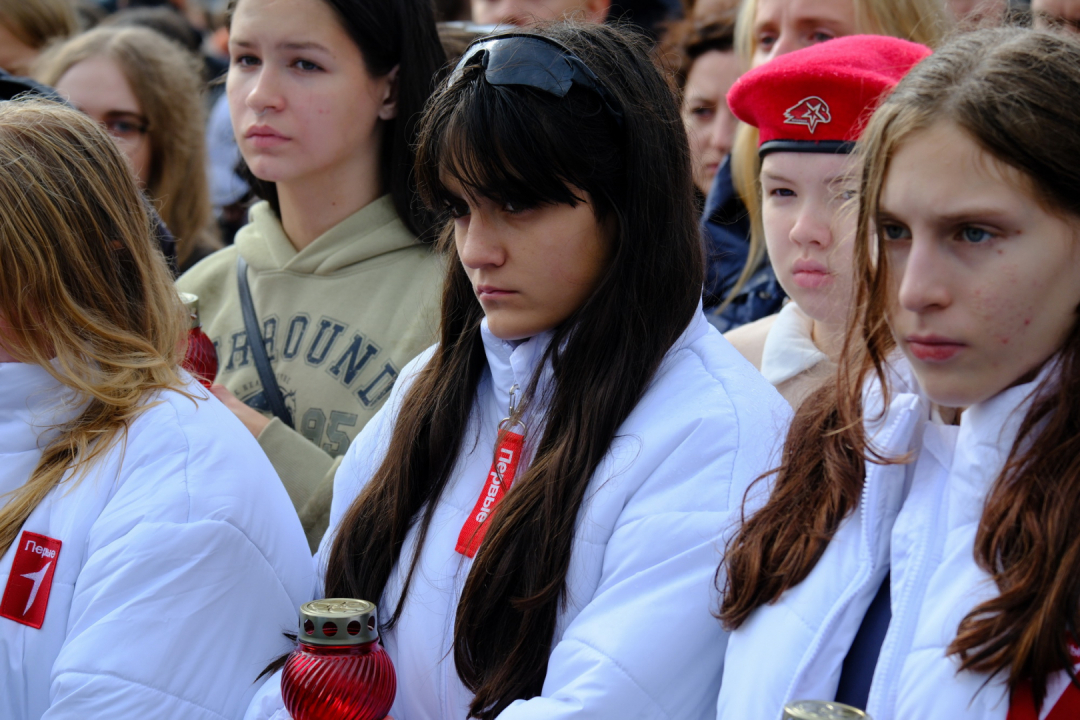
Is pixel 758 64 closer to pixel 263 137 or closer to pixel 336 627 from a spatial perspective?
pixel 263 137

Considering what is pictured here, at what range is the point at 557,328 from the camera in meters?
1.99

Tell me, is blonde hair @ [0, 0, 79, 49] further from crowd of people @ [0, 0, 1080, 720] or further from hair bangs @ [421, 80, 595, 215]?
hair bangs @ [421, 80, 595, 215]

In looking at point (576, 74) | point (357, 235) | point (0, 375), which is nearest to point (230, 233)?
point (357, 235)

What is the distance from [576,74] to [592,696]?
40.4 inches


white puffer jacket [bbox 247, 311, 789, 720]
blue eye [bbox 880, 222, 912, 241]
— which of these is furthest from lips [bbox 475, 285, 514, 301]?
blue eye [bbox 880, 222, 912, 241]

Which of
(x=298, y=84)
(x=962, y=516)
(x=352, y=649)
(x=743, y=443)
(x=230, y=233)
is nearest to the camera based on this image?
(x=962, y=516)

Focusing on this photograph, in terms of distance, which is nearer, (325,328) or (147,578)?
(147,578)

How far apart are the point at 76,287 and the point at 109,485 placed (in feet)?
1.36

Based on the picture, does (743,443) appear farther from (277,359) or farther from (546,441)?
(277,359)

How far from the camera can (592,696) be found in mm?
1624

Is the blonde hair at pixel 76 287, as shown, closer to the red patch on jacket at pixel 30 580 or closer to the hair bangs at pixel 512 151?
the red patch on jacket at pixel 30 580

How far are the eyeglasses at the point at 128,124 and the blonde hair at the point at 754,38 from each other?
7.42 ft

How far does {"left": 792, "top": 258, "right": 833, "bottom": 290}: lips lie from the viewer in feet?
7.67

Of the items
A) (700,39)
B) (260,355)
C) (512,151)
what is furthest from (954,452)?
(700,39)
